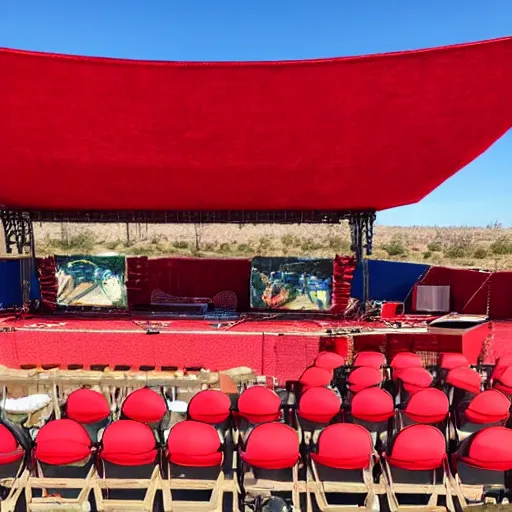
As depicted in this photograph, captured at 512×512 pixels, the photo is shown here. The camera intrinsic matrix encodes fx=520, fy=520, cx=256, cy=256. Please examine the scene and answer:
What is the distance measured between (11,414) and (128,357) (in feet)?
16.0

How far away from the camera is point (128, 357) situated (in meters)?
10.8

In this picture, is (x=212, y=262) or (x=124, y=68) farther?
(x=212, y=262)

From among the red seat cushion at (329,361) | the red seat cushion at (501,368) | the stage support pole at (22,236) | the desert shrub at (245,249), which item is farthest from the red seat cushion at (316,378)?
the desert shrub at (245,249)

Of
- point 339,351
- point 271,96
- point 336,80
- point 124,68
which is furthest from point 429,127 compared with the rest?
point 124,68

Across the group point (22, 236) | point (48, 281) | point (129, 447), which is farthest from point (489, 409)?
point (22, 236)

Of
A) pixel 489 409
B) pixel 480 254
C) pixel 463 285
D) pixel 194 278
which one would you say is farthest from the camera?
pixel 480 254

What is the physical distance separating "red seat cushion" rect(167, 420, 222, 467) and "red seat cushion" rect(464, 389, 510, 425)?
93.3 inches

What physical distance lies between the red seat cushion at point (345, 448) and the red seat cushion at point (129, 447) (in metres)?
1.30

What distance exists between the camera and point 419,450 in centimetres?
400

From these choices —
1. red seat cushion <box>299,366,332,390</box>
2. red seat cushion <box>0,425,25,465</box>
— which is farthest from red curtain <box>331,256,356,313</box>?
red seat cushion <box>0,425,25,465</box>

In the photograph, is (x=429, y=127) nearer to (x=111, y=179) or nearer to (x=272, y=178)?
(x=272, y=178)

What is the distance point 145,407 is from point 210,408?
0.67 m

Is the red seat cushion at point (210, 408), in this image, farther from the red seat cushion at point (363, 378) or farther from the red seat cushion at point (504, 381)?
the red seat cushion at point (504, 381)

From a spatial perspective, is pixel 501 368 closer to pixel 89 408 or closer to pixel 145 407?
pixel 145 407
